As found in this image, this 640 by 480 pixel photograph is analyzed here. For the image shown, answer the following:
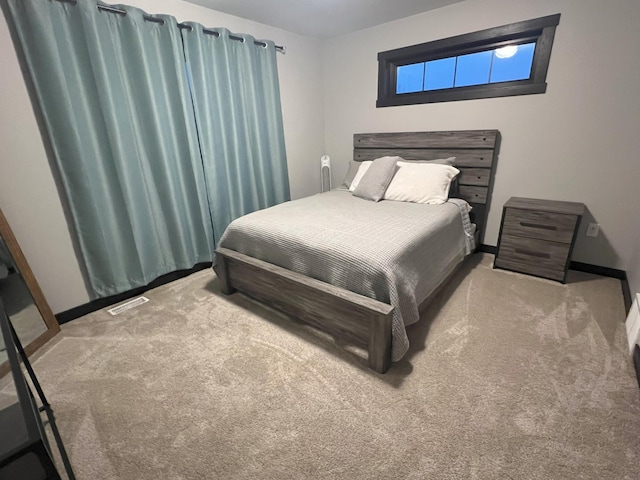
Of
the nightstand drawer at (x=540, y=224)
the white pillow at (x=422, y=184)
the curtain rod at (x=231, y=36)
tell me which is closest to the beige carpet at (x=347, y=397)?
the nightstand drawer at (x=540, y=224)

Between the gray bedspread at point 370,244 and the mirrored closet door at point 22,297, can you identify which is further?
the mirrored closet door at point 22,297

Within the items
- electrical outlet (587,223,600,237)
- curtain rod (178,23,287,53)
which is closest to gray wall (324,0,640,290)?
electrical outlet (587,223,600,237)

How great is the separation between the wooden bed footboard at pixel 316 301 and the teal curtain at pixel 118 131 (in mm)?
614

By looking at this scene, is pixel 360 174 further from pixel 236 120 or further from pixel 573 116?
pixel 573 116

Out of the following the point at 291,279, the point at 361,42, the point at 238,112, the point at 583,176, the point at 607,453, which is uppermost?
the point at 361,42

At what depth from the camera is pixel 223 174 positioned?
2758 mm

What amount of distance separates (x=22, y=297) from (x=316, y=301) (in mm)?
1771

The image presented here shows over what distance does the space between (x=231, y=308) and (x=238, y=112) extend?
1.76 metres

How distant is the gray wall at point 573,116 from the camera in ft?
6.87

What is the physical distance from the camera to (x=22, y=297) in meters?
1.82

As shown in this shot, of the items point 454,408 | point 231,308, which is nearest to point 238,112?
point 231,308

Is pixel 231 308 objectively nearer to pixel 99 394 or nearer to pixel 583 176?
pixel 99 394

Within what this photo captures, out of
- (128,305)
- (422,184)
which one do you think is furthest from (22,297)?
(422,184)

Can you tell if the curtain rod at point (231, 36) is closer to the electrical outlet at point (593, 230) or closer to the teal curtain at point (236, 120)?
the teal curtain at point (236, 120)
